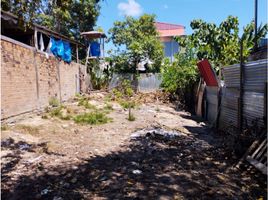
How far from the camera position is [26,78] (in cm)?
862

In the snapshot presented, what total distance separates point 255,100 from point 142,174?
2.63 m

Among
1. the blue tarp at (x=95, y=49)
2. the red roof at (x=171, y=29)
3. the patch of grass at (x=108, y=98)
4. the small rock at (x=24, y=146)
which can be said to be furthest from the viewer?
the red roof at (x=171, y=29)

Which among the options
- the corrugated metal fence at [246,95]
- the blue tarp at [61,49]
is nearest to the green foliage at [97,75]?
the blue tarp at [61,49]

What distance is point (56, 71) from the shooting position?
38.4ft

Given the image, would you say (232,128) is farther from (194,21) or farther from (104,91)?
(104,91)

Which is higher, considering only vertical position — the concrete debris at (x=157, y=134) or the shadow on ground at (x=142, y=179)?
the concrete debris at (x=157, y=134)

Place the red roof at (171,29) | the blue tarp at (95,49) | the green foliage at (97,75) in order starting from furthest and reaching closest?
1. the red roof at (171,29)
2. the blue tarp at (95,49)
3. the green foliage at (97,75)

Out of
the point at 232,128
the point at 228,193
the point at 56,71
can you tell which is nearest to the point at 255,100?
the point at 232,128

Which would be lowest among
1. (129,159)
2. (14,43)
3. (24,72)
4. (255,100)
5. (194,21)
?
(129,159)

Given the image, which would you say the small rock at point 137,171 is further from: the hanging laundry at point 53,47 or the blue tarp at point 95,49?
the blue tarp at point 95,49

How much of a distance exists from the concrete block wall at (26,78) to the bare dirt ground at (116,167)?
928mm

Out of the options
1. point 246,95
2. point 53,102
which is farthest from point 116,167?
point 53,102

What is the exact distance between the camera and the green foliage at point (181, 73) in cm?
1334

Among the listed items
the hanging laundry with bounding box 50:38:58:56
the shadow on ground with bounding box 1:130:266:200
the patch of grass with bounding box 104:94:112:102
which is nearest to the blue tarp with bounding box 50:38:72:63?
the hanging laundry with bounding box 50:38:58:56
